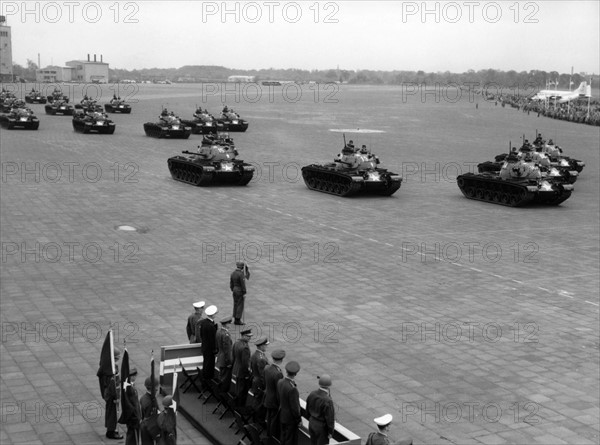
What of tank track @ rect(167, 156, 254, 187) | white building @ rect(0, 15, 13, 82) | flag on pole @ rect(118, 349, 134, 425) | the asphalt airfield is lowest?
the asphalt airfield

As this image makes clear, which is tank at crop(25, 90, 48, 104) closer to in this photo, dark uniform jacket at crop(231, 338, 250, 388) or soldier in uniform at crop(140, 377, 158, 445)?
dark uniform jacket at crop(231, 338, 250, 388)

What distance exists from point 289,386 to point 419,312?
7.77 metres

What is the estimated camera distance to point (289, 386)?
1052cm

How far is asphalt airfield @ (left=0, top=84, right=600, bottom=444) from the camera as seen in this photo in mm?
12781

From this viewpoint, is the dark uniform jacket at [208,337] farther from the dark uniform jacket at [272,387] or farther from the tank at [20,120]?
the tank at [20,120]

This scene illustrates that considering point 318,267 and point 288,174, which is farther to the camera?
point 288,174

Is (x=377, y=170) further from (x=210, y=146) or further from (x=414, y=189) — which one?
(x=210, y=146)

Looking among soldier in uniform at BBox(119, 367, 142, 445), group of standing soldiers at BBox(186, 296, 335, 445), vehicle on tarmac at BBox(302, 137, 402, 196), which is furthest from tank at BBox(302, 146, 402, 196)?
soldier in uniform at BBox(119, 367, 142, 445)

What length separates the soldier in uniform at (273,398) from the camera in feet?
35.6

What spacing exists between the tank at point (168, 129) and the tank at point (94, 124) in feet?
8.65

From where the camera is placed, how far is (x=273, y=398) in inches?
428

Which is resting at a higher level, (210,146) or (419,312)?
(210,146)

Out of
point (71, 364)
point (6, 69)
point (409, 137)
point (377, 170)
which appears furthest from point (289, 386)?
point (6, 69)

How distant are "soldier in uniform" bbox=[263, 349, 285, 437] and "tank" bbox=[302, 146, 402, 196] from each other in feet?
72.3
